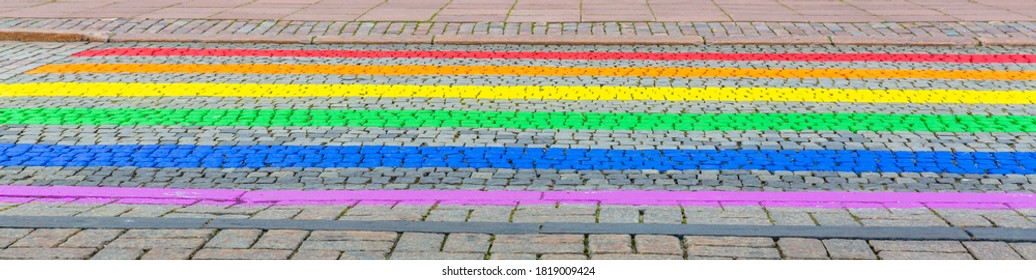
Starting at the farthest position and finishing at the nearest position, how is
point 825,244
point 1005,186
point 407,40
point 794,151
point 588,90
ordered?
point 407,40 → point 588,90 → point 794,151 → point 1005,186 → point 825,244

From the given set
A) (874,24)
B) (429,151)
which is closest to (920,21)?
(874,24)

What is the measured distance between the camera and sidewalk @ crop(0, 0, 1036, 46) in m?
13.4

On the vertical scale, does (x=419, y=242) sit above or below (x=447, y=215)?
above

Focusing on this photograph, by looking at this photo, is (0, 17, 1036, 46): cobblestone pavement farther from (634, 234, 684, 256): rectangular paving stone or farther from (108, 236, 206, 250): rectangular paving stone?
(108, 236, 206, 250): rectangular paving stone

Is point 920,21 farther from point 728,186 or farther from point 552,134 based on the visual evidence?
point 728,186

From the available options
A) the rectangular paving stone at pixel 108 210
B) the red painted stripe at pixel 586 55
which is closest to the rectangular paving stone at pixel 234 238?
the rectangular paving stone at pixel 108 210

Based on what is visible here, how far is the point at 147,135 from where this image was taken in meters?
8.05

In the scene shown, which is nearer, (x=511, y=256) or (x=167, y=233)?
(x=511, y=256)

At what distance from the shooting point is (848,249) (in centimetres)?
501

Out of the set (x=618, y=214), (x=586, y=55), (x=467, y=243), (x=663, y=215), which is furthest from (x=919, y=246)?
(x=586, y=55)

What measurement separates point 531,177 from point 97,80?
533 centimetres

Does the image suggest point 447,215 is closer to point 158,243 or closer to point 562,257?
point 562,257

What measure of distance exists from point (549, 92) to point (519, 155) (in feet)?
8.51

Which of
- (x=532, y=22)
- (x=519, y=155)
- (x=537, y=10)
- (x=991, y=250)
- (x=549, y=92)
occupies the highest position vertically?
(x=991, y=250)
